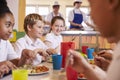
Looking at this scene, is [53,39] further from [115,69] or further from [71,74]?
[115,69]

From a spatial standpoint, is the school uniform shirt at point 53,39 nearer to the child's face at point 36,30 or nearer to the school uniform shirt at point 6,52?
the child's face at point 36,30

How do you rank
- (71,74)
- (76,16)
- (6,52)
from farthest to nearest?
1. (76,16)
2. (6,52)
3. (71,74)

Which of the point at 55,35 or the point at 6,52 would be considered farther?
the point at 55,35

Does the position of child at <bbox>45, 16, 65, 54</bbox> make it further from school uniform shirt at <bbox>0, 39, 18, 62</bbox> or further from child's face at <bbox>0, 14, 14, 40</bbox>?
child's face at <bbox>0, 14, 14, 40</bbox>

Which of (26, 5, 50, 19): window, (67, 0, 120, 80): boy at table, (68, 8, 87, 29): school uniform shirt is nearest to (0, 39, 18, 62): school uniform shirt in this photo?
(67, 0, 120, 80): boy at table

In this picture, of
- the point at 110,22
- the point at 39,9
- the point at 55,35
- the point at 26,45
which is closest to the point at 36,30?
the point at 26,45

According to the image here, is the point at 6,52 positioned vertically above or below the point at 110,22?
below

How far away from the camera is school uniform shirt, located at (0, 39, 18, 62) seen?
183 centimetres

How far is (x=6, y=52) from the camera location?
1.90m

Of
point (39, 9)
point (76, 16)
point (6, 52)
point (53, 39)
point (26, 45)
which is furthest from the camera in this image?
point (39, 9)

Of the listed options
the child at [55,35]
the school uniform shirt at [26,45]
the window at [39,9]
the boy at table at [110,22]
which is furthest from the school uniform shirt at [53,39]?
the window at [39,9]

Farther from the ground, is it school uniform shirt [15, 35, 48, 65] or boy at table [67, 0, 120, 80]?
boy at table [67, 0, 120, 80]

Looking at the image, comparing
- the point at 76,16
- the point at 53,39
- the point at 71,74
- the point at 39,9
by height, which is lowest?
the point at 71,74

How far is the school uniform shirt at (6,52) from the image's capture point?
183cm
